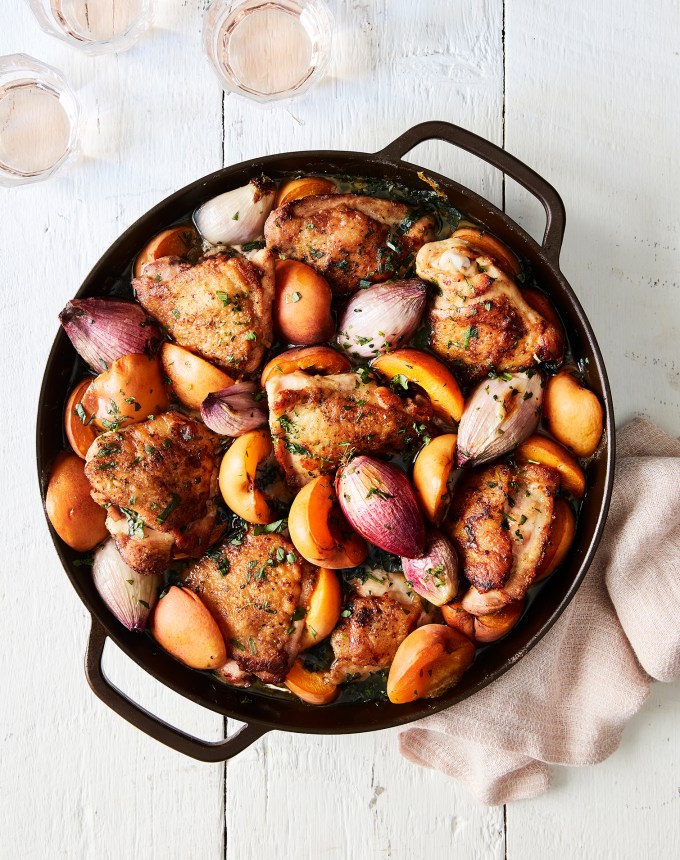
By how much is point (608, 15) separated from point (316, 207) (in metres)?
0.96

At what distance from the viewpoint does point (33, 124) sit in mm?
2072

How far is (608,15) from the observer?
2066 millimetres

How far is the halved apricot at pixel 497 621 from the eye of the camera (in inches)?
69.2

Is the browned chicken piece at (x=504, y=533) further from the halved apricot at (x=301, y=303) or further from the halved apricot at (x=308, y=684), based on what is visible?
the halved apricot at (x=301, y=303)

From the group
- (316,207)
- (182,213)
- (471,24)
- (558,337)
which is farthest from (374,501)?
(471,24)

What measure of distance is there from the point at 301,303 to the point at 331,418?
25 centimetres

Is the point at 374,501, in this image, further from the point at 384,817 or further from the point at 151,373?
the point at 384,817

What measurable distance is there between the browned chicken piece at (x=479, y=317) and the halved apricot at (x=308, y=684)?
74 centimetres

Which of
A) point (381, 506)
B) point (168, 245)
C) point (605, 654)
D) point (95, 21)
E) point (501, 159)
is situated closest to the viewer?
point (381, 506)

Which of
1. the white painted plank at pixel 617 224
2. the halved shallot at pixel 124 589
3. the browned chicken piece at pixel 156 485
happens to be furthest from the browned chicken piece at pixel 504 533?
the halved shallot at pixel 124 589

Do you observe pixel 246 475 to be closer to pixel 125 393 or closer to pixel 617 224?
pixel 125 393

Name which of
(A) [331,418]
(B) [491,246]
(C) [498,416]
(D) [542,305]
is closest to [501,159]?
Result: (B) [491,246]

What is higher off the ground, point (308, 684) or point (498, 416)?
point (498, 416)

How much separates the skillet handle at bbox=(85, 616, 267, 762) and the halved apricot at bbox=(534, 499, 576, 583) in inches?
27.8
